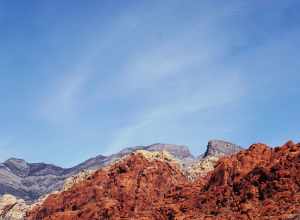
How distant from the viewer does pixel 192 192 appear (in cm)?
14088

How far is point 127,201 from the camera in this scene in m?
163

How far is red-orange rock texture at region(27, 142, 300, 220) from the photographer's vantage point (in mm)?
115000

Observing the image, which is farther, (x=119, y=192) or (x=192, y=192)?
(x=119, y=192)

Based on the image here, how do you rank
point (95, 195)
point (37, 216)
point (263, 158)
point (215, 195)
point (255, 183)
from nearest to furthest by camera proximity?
1. point (255, 183)
2. point (215, 195)
3. point (263, 158)
4. point (95, 195)
5. point (37, 216)

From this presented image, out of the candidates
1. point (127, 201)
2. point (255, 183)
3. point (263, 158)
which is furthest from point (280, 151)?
point (127, 201)

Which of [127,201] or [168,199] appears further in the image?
[127,201]

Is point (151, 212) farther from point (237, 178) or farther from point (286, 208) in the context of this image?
point (286, 208)

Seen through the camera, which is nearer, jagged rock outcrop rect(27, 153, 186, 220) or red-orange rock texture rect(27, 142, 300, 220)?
red-orange rock texture rect(27, 142, 300, 220)

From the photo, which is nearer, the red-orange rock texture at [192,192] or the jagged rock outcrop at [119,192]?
the red-orange rock texture at [192,192]

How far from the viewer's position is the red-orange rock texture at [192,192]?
115 meters

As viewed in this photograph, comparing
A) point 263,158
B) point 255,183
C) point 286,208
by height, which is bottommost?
point 286,208

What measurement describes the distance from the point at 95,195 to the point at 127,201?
49.7ft

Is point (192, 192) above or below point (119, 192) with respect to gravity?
below

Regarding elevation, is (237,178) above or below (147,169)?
below
